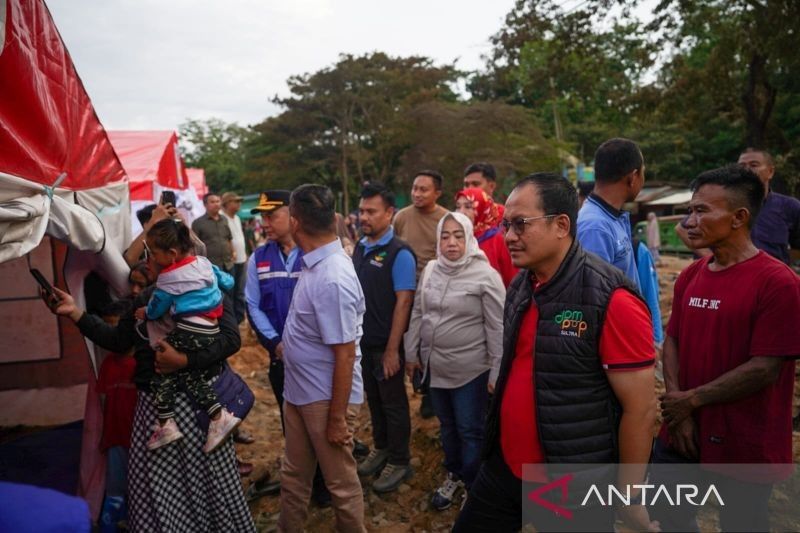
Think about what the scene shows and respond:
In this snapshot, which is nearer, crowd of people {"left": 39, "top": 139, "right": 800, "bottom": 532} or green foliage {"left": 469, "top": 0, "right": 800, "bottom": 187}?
crowd of people {"left": 39, "top": 139, "right": 800, "bottom": 532}

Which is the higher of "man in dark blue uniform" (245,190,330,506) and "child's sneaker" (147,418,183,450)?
"man in dark blue uniform" (245,190,330,506)

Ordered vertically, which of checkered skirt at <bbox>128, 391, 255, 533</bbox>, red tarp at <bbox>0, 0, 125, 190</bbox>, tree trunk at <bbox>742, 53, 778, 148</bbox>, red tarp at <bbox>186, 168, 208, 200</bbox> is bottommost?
checkered skirt at <bbox>128, 391, 255, 533</bbox>

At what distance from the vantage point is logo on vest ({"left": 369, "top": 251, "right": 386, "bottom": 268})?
3783 mm

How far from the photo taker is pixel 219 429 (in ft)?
8.98

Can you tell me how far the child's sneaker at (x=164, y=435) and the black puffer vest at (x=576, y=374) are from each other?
1.84 metres

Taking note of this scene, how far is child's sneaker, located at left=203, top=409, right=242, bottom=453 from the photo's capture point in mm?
2701

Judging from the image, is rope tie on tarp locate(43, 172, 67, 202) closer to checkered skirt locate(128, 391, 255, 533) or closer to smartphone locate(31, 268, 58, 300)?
smartphone locate(31, 268, 58, 300)

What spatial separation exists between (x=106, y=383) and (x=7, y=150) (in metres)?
1.52

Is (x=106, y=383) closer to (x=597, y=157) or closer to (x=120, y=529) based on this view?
(x=120, y=529)

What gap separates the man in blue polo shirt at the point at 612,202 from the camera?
2752 mm

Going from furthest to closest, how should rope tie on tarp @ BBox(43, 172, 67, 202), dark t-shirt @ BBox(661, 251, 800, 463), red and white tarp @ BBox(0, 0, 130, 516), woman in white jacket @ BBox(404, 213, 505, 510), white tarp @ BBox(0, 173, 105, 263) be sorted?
woman in white jacket @ BBox(404, 213, 505, 510), rope tie on tarp @ BBox(43, 172, 67, 202), red and white tarp @ BBox(0, 0, 130, 516), white tarp @ BBox(0, 173, 105, 263), dark t-shirt @ BBox(661, 251, 800, 463)

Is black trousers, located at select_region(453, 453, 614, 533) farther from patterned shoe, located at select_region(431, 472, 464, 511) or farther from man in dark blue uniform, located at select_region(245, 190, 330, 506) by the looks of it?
man in dark blue uniform, located at select_region(245, 190, 330, 506)

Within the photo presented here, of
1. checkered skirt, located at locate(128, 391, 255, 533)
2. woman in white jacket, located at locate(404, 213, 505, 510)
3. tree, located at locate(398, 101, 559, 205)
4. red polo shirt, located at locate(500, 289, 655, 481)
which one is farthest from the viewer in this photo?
tree, located at locate(398, 101, 559, 205)


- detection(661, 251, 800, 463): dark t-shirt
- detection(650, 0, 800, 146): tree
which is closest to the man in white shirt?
detection(661, 251, 800, 463): dark t-shirt
